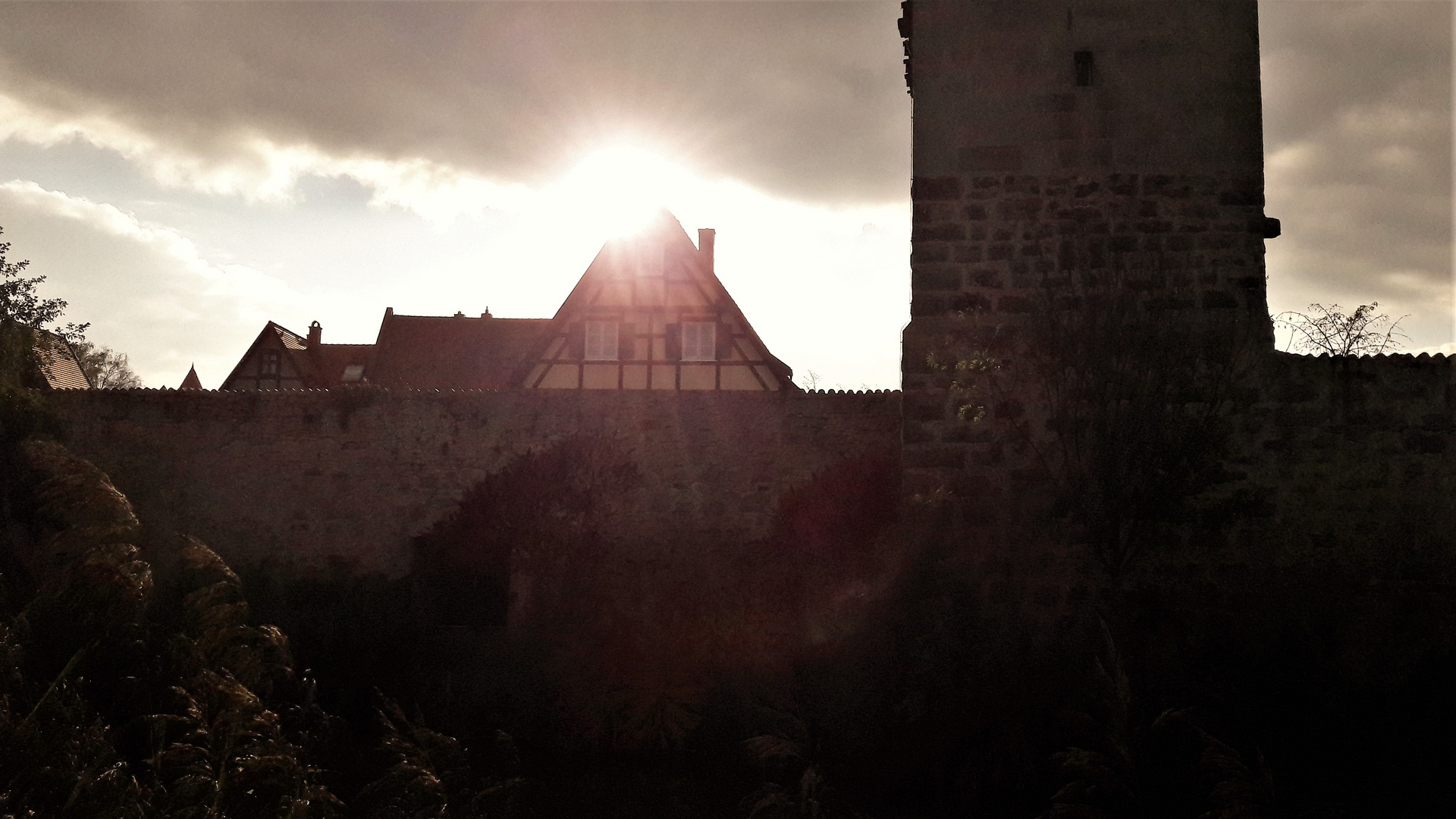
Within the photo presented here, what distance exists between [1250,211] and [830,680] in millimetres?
4571

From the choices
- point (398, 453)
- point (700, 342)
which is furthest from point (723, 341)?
point (398, 453)

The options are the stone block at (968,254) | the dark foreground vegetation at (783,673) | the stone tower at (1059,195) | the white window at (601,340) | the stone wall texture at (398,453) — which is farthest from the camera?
the white window at (601,340)

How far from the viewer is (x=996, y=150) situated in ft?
25.4

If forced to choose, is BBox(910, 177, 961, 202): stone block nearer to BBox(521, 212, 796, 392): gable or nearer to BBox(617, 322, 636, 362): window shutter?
BBox(521, 212, 796, 392): gable

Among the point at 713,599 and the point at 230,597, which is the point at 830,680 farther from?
the point at 230,597

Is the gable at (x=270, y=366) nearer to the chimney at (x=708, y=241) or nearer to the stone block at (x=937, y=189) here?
the chimney at (x=708, y=241)

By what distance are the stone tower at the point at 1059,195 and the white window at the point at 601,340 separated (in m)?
7.75

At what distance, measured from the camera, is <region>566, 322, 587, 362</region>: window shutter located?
48.3ft

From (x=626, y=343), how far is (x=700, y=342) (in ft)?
3.49

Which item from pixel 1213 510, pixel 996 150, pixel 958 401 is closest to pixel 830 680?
pixel 958 401

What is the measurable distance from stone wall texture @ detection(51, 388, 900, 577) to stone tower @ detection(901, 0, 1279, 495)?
2.09 metres

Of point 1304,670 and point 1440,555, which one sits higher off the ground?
point 1440,555

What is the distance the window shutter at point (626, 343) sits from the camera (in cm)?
1465

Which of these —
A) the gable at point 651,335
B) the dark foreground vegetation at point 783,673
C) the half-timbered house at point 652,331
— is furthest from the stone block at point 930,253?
the gable at point 651,335
